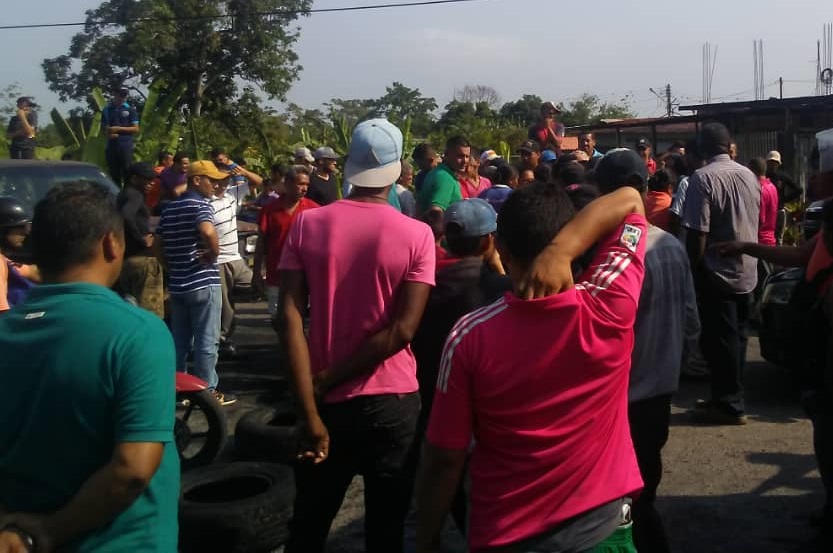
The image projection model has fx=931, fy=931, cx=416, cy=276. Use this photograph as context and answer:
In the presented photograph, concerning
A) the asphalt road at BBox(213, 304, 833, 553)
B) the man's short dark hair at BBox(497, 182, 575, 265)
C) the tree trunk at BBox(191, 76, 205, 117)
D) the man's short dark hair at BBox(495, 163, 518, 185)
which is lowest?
the asphalt road at BBox(213, 304, 833, 553)

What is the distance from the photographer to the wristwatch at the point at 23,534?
7.22 feet

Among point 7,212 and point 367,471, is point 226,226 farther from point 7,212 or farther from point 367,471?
point 367,471

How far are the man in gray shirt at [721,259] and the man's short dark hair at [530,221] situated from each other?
13.9 feet

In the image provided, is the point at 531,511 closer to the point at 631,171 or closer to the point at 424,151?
the point at 631,171

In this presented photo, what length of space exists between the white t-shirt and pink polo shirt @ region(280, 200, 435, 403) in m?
5.50

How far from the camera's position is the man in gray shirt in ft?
21.2

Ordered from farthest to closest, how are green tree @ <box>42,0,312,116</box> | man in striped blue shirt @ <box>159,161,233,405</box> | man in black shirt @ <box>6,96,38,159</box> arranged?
green tree @ <box>42,0,312,116</box> < man in black shirt @ <box>6,96,38,159</box> < man in striped blue shirt @ <box>159,161,233,405</box>

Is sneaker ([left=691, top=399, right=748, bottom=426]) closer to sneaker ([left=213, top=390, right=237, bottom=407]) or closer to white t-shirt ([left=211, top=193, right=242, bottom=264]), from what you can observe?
sneaker ([left=213, top=390, right=237, bottom=407])

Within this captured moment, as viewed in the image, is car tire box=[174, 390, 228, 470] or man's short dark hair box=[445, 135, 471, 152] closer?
car tire box=[174, 390, 228, 470]

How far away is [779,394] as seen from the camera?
762 cm

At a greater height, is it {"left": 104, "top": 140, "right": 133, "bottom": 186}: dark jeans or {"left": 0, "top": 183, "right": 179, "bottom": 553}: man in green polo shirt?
{"left": 104, "top": 140, "right": 133, "bottom": 186}: dark jeans

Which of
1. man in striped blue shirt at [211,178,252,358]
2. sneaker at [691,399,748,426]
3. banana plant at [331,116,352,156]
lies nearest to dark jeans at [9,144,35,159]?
banana plant at [331,116,352,156]

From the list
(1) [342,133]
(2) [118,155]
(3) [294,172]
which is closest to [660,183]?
(3) [294,172]

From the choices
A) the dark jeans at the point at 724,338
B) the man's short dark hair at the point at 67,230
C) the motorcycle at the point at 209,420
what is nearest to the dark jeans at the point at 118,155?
the motorcycle at the point at 209,420
